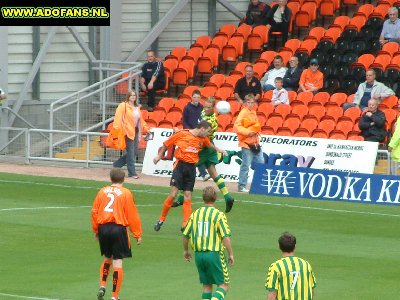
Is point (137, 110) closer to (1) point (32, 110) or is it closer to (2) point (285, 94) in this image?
(2) point (285, 94)

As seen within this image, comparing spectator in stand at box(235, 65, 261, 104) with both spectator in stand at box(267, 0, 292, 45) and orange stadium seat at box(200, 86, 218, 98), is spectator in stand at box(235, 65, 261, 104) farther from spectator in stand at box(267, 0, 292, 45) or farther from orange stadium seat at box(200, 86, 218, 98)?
spectator in stand at box(267, 0, 292, 45)

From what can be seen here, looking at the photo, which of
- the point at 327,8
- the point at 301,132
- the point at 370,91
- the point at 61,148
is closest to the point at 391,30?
the point at 370,91

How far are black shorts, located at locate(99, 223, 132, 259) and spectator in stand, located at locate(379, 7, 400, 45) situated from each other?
1656 cm

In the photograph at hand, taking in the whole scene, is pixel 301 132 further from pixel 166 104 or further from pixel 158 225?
pixel 158 225

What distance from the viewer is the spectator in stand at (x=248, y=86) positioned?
98.3 feet

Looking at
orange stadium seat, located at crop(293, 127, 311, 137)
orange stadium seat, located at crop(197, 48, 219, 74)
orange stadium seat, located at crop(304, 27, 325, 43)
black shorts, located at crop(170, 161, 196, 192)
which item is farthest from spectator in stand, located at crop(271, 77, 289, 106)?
black shorts, located at crop(170, 161, 196, 192)

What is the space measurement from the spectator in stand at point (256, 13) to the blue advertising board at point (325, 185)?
925 cm

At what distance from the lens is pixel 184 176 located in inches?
797

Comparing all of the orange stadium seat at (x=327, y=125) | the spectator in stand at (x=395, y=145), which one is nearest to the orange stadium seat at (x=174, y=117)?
the orange stadium seat at (x=327, y=125)

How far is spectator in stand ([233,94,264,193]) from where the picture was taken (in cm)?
2566

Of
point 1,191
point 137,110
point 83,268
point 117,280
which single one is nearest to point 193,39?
point 137,110

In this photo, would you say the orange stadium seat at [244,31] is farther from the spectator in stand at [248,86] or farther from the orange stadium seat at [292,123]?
the orange stadium seat at [292,123]

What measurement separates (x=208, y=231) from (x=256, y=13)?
20.7m

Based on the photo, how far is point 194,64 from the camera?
33.8 meters
